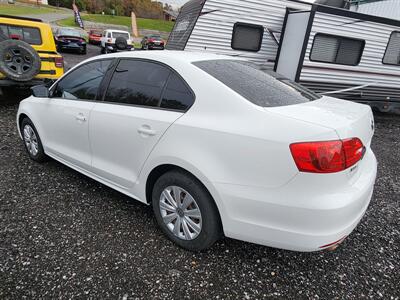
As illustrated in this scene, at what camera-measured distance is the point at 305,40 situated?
266 inches

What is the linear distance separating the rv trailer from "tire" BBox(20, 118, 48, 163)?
13.3ft

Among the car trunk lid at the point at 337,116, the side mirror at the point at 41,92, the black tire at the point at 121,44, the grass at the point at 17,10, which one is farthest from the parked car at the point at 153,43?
the grass at the point at 17,10

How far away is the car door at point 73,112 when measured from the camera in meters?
3.02

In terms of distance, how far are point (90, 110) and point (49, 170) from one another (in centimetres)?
144

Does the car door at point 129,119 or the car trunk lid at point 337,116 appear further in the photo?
the car door at point 129,119

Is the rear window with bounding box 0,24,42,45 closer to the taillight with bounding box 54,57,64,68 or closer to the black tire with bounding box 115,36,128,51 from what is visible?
the taillight with bounding box 54,57,64,68

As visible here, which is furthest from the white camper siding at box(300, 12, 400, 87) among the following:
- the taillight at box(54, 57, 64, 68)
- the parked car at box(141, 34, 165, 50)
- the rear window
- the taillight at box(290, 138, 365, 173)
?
the parked car at box(141, 34, 165, 50)

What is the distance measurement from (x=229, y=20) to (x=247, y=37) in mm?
643

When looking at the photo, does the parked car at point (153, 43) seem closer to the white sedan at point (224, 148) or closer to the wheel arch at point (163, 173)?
the white sedan at point (224, 148)

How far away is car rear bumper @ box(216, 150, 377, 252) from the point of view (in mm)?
1850

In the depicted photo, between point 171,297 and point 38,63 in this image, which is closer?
point 171,297

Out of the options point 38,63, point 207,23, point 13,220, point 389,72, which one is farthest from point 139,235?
point 389,72

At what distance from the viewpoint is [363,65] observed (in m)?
7.64

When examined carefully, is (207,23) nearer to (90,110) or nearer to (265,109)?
(90,110)
